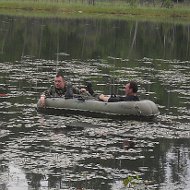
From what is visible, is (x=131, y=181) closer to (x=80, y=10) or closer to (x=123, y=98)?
(x=123, y=98)

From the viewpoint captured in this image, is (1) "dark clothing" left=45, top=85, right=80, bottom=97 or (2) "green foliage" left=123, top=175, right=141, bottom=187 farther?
(1) "dark clothing" left=45, top=85, right=80, bottom=97

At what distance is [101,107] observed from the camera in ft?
74.2

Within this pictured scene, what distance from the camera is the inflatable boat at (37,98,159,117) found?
22125mm

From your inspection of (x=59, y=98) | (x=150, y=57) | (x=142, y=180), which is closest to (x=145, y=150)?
(x=142, y=180)

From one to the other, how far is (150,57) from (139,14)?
62544 millimetres

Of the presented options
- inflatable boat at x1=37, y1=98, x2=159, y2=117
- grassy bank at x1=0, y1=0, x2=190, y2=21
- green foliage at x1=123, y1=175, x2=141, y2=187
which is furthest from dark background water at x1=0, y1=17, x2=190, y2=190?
grassy bank at x1=0, y1=0, x2=190, y2=21

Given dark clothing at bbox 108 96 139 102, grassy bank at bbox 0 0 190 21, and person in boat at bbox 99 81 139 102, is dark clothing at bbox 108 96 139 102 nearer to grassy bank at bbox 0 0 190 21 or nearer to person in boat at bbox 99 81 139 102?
person in boat at bbox 99 81 139 102

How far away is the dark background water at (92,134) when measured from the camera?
14594 millimetres

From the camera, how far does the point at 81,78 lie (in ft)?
108

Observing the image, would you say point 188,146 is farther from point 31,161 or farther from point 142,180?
point 31,161

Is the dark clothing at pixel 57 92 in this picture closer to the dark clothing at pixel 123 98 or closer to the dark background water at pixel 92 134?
the dark background water at pixel 92 134

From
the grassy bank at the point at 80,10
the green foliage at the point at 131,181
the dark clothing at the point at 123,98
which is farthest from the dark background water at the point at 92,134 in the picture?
the grassy bank at the point at 80,10

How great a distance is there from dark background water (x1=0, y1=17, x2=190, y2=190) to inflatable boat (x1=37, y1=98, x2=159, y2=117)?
37cm

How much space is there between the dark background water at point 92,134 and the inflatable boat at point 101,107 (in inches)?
14.7
